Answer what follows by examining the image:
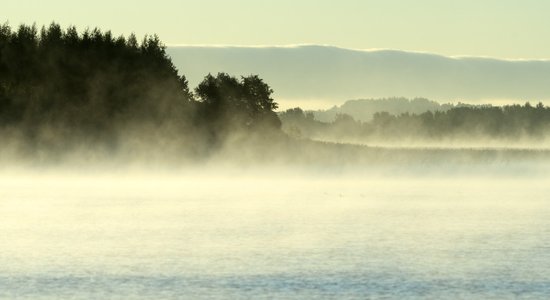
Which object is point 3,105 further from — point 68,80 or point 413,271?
point 413,271

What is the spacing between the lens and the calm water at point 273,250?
116 ft

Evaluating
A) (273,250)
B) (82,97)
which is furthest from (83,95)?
(273,250)

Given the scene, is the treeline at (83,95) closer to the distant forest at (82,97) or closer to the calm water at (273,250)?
the distant forest at (82,97)

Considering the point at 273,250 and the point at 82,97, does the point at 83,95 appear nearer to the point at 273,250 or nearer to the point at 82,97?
the point at 82,97

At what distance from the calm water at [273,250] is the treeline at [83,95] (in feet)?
341

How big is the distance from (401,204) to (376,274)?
44.1m

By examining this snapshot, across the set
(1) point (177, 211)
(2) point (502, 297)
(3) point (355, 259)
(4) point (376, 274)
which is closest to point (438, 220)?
(1) point (177, 211)

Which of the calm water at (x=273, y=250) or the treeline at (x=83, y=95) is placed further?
the treeline at (x=83, y=95)

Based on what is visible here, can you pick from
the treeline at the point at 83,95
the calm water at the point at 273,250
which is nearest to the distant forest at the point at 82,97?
the treeline at the point at 83,95

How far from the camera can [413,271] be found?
3903 cm

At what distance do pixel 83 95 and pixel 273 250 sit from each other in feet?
479

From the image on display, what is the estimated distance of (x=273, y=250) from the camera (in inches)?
1809

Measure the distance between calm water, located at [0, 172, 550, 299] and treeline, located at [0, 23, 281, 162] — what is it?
341 feet

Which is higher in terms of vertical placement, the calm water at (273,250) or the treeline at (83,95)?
the treeline at (83,95)
